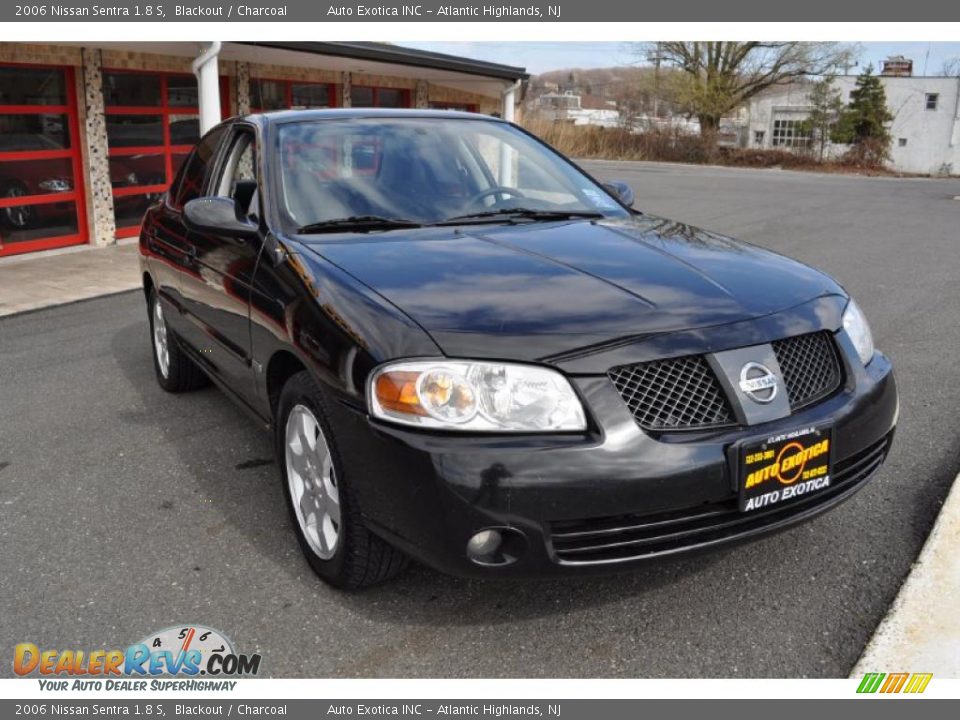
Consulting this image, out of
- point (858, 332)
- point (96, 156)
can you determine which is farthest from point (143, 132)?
point (858, 332)

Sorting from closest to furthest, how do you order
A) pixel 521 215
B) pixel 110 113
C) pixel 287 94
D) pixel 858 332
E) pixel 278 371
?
pixel 858 332, pixel 278 371, pixel 521 215, pixel 110 113, pixel 287 94

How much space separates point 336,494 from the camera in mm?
2900

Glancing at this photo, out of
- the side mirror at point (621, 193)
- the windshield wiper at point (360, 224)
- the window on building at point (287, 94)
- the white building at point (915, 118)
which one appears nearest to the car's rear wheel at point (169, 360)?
the windshield wiper at point (360, 224)

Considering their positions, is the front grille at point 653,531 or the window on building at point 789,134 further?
the window on building at point 789,134

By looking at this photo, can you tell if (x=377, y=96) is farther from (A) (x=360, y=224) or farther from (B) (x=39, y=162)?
(A) (x=360, y=224)

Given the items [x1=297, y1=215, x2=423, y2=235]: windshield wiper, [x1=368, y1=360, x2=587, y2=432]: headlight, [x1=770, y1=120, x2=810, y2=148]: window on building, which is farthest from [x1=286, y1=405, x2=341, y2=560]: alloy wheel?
[x1=770, y1=120, x2=810, y2=148]: window on building

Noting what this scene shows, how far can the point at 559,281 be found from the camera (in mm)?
2914

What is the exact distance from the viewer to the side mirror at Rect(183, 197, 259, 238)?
11.7 ft

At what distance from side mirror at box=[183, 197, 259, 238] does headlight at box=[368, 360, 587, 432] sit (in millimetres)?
1405

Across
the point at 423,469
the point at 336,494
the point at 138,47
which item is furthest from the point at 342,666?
the point at 138,47

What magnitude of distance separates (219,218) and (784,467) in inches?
94.0

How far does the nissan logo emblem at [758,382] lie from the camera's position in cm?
259

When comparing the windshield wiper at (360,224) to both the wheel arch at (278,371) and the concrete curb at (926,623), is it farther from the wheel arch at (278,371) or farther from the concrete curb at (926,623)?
the concrete curb at (926,623)

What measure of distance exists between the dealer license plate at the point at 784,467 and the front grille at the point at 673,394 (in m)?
0.13
